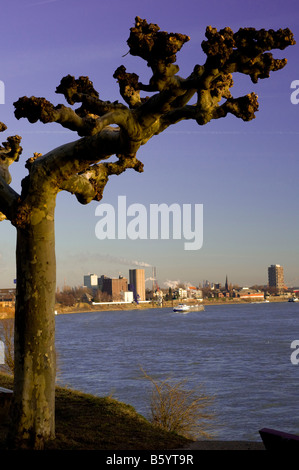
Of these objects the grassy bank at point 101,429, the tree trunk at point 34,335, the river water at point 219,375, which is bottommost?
the river water at point 219,375

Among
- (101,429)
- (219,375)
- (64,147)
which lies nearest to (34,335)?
(101,429)

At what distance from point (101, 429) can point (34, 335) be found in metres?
2.67

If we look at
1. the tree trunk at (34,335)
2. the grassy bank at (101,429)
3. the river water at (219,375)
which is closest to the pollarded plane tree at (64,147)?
the tree trunk at (34,335)

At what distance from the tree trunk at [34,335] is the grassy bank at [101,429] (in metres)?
0.43

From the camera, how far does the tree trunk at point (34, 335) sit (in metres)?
9.88

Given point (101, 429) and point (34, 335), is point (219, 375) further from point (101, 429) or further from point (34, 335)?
point (34, 335)

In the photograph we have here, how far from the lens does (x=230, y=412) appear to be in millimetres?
25422

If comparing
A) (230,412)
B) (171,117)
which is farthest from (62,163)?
(230,412)

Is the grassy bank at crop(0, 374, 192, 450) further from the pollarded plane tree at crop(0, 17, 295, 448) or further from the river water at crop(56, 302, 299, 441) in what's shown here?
the river water at crop(56, 302, 299, 441)

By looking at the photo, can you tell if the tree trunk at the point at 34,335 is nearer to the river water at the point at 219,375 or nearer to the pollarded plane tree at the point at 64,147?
the pollarded plane tree at the point at 64,147

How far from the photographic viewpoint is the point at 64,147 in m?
10.5

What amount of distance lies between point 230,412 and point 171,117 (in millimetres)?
17910
